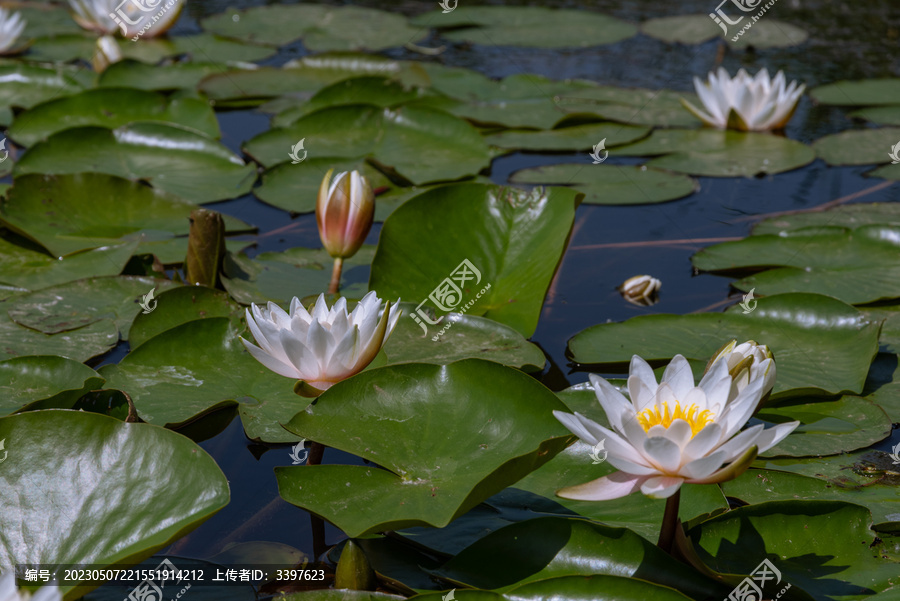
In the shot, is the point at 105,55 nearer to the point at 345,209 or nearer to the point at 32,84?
the point at 32,84

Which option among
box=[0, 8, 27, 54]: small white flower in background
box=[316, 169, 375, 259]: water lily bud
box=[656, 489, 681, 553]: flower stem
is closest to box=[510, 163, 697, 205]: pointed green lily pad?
box=[316, 169, 375, 259]: water lily bud

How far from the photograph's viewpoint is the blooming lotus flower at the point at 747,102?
3.95 m

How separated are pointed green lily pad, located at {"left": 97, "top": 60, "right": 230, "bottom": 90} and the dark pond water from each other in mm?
497

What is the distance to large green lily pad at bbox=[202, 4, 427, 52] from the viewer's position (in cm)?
557

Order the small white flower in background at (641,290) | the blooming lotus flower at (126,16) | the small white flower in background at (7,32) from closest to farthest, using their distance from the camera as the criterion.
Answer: the small white flower in background at (641,290)
the small white flower in background at (7,32)
the blooming lotus flower at (126,16)

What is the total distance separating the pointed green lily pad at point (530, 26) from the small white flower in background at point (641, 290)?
333 centimetres

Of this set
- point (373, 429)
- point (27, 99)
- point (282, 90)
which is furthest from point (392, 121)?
point (373, 429)

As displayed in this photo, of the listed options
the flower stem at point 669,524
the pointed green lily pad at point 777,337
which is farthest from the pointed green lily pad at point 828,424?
the flower stem at point 669,524

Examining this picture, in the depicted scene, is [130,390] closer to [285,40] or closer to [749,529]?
[749,529]

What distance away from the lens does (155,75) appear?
471 cm

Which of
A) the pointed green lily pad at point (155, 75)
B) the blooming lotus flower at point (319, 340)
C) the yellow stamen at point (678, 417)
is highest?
the yellow stamen at point (678, 417)

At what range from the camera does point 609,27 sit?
232 inches

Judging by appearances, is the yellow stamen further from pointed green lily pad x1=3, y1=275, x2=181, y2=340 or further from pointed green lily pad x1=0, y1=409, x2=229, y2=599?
pointed green lily pad x1=3, y1=275, x2=181, y2=340

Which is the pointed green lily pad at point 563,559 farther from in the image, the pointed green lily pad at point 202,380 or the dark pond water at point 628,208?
the pointed green lily pad at point 202,380
